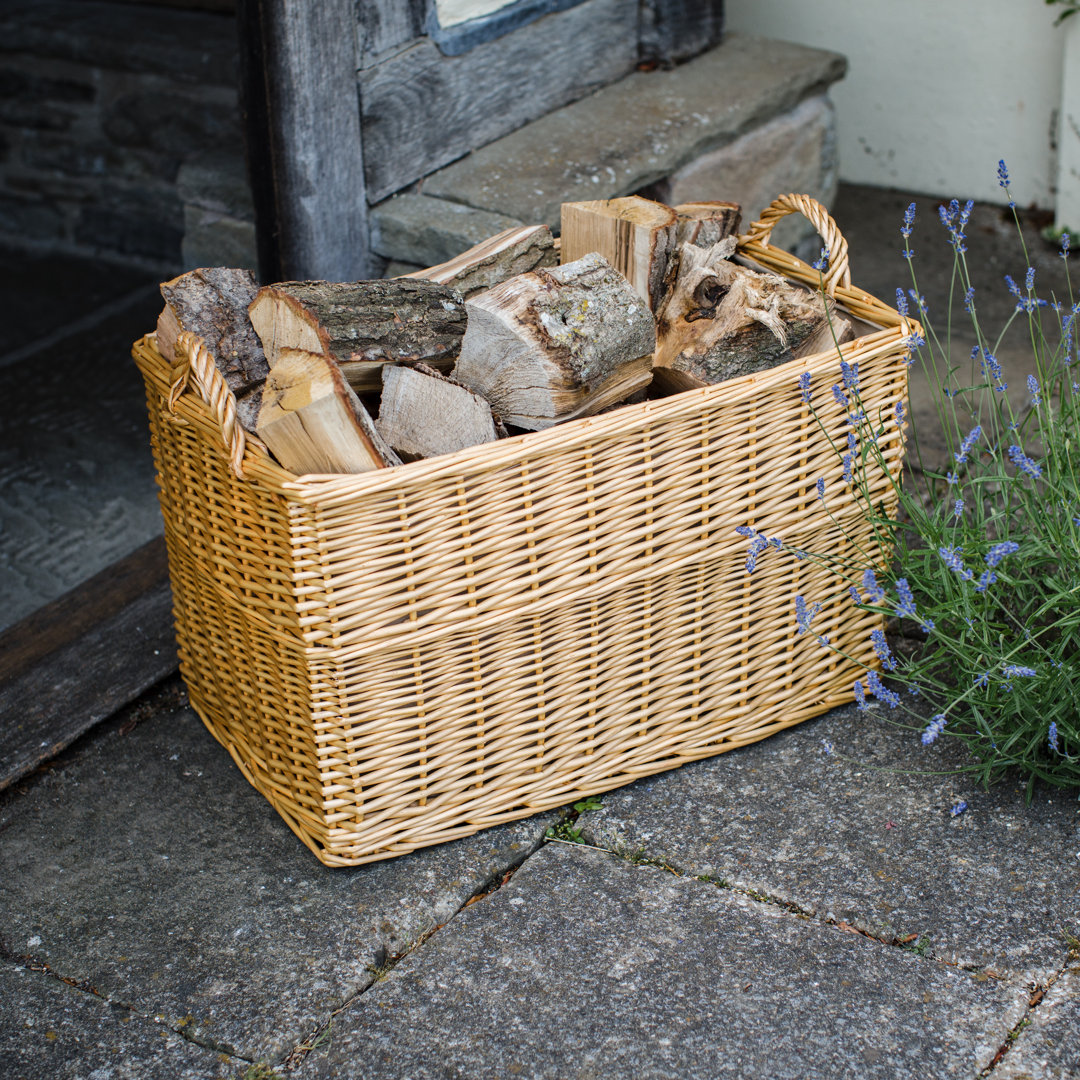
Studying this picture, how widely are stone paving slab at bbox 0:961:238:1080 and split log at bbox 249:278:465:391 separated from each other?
0.99m

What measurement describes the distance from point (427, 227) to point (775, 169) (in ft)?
4.58

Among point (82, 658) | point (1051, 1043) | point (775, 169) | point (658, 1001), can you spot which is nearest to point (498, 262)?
point (82, 658)

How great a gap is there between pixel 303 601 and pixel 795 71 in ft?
9.38

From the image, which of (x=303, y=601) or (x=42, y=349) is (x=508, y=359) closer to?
(x=303, y=601)

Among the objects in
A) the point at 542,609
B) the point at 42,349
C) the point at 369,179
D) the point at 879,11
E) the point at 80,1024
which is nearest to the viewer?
the point at 80,1024

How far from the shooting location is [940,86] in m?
4.31

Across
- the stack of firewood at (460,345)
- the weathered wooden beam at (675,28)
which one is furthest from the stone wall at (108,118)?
the stack of firewood at (460,345)

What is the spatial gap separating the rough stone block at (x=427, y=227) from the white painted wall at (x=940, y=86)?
7.10 ft

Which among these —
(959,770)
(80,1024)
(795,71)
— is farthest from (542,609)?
(795,71)

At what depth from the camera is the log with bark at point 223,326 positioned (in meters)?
1.88

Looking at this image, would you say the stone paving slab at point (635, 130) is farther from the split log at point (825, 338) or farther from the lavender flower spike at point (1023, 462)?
the lavender flower spike at point (1023, 462)

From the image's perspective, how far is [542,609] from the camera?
1.84m

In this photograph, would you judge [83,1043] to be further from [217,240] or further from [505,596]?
[217,240]

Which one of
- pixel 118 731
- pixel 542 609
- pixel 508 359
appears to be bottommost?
pixel 118 731
